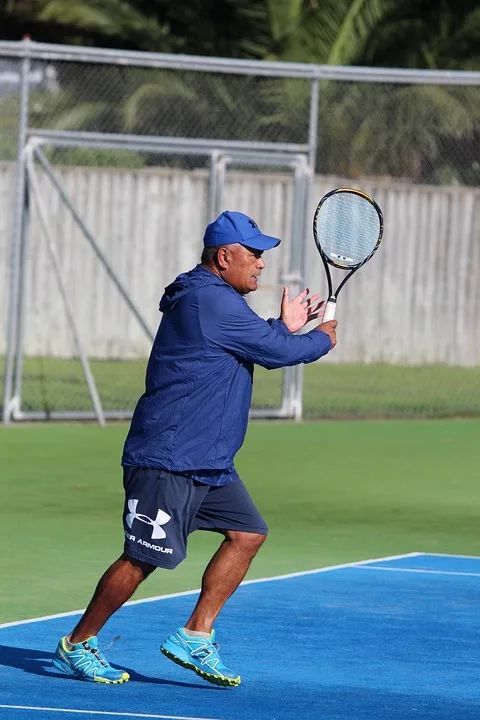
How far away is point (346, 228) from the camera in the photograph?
799 cm

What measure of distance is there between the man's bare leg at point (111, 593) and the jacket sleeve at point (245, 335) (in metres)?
0.93

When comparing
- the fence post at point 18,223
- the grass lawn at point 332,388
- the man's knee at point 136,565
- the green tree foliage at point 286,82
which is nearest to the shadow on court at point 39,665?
the man's knee at point 136,565

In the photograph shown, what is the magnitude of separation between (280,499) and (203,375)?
568 centimetres

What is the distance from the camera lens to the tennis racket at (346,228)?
7.81 m

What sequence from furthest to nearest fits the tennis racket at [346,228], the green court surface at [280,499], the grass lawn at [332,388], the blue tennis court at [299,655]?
the grass lawn at [332,388] < the green court surface at [280,499] < the tennis racket at [346,228] < the blue tennis court at [299,655]

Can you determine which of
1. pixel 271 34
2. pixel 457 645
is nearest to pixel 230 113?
pixel 271 34

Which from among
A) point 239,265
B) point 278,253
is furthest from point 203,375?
point 278,253

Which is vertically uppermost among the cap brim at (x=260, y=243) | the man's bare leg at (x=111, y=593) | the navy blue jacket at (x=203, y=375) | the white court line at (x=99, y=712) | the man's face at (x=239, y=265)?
the cap brim at (x=260, y=243)

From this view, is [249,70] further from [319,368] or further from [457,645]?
[457,645]

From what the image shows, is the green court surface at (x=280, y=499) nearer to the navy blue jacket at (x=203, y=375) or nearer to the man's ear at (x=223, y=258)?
the navy blue jacket at (x=203, y=375)

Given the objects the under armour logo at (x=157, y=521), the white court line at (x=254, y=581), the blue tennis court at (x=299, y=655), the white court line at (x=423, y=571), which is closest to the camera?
the blue tennis court at (x=299, y=655)

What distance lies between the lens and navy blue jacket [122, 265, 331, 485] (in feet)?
22.4

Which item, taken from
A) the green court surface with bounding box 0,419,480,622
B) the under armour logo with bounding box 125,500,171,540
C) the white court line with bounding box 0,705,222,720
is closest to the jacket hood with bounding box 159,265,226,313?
the under armour logo with bounding box 125,500,171,540

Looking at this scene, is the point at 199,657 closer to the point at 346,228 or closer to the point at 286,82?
the point at 346,228
